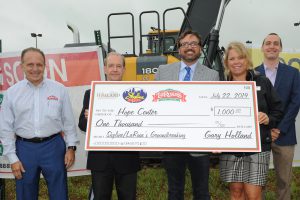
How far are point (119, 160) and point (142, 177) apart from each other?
3665 mm

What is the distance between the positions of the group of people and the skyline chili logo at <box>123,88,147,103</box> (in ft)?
0.63

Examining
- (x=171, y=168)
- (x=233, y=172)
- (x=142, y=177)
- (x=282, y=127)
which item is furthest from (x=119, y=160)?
(x=142, y=177)

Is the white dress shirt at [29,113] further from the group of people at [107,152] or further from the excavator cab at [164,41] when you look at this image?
the excavator cab at [164,41]

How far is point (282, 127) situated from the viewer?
164 inches

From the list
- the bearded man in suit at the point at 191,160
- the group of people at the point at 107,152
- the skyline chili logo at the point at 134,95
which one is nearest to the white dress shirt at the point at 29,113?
the group of people at the point at 107,152

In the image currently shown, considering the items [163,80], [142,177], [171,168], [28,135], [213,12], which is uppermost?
[213,12]

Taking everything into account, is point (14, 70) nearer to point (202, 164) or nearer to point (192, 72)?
point (192, 72)

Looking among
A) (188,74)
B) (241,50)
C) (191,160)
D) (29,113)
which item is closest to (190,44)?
(188,74)

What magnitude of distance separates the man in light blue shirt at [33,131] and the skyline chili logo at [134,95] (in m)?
0.72

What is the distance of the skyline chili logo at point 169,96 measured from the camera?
3590 millimetres

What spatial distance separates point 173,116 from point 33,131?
139 cm

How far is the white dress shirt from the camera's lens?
143 inches

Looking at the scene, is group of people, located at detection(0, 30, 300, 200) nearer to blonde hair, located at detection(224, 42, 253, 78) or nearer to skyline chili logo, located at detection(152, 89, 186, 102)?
blonde hair, located at detection(224, 42, 253, 78)

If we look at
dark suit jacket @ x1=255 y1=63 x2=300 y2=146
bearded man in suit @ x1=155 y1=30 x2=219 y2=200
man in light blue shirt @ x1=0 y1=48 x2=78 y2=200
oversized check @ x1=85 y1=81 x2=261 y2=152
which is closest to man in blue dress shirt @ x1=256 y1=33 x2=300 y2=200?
dark suit jacket @ x1=255 y1=63 x2=300 y2=146
